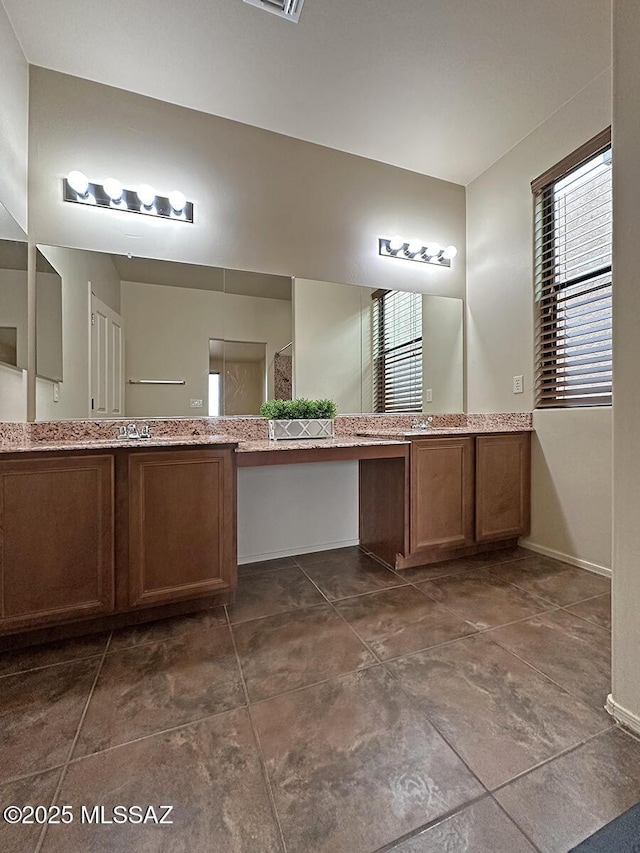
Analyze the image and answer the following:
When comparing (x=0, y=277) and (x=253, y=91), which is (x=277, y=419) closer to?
(x=0, y=277)

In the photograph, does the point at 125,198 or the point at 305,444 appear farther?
the point at 125,198

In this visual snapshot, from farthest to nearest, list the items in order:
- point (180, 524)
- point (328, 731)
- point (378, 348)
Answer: point (378, 348), point (180, 524), point (328, 731)

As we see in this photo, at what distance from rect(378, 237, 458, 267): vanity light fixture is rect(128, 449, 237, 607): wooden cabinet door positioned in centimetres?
188

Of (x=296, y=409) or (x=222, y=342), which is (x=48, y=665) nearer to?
(x=296, y=409)

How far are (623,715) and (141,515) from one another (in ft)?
5.71

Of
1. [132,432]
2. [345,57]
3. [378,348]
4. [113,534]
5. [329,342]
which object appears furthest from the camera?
[378,348]

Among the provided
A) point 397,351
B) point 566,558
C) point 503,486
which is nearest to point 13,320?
point 397,351

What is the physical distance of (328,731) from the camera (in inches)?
41.9

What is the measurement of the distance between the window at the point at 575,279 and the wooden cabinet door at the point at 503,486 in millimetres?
349

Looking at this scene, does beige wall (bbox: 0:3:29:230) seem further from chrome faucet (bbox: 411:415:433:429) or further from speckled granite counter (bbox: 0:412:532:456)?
chrome faucet (bbox: 411:415:433:429)

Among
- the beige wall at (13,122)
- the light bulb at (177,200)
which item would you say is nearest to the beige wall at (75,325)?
the beige wall at (13,122)

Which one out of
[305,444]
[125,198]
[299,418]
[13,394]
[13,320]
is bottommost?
[305,444]

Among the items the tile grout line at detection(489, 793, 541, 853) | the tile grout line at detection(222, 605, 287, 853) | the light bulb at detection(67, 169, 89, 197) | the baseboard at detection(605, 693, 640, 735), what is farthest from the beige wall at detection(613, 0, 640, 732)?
the light bulb at detection(67, 169, 89, 197)

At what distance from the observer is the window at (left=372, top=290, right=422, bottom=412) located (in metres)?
2.66
